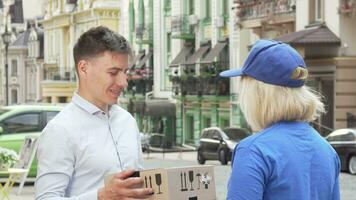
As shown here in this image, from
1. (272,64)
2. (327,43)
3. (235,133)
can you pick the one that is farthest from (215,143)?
(272,64)

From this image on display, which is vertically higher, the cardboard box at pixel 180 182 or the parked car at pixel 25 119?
the cardboard box at pixel 180 182

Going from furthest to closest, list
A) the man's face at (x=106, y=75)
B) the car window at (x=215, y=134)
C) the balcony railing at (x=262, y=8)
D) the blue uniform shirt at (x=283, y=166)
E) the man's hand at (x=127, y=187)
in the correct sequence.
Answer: the balcony railing at (x=262, y=8), the car window at (x=215, y=134), the man's face at (x=106, y=75), the man's hand at (x=127, y=187), the blue uniform shirt at (x=283, y=166)

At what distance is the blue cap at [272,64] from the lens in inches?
176

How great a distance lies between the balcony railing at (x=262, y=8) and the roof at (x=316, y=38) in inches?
115

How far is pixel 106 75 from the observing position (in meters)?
4.90

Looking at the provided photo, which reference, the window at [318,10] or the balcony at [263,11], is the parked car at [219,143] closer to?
the window at [318,10]

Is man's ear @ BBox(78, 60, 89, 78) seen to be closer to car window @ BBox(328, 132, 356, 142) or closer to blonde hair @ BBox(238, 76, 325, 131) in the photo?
blonde hair @ BBox(238, 76, 325, 131)

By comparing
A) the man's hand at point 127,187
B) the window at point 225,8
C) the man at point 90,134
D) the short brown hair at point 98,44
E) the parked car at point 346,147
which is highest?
the window at point 225,8

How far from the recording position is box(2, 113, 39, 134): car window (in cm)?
2111

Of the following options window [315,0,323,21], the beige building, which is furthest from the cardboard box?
window [315,0,323,21]

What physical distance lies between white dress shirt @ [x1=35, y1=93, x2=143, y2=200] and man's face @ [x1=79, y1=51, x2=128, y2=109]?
9 centimetres

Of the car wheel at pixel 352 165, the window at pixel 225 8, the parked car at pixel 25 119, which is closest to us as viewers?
the parked car at pixel 25 119

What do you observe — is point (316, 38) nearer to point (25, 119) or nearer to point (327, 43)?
point (327, 43)

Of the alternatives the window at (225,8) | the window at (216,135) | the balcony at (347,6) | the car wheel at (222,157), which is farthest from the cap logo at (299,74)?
the window at (225,8)
